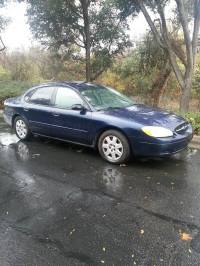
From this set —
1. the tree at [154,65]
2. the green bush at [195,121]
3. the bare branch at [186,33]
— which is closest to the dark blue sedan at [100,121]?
the green bush at [195,121]

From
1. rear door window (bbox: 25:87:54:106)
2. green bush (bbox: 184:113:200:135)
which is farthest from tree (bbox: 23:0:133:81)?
green bush (bbox: 184:113:200:135)

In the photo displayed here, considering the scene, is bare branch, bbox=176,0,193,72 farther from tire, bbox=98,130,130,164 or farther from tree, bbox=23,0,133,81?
tire, bbox=98,130,130,164

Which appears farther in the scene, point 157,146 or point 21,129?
point 21,129

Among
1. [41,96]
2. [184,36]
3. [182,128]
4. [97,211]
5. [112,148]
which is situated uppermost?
[184,36]

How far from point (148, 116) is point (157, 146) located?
720 millimetres

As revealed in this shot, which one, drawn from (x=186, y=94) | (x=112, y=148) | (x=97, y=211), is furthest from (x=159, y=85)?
(x=97, y=211)

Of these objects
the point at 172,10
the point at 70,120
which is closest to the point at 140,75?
the point at 172,10

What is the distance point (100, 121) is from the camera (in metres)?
5.91

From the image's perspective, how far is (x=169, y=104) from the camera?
14.6 m

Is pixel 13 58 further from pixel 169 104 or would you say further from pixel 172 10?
pixel 172 10

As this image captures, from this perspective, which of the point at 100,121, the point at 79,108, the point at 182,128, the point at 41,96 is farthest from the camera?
the point at 41,96

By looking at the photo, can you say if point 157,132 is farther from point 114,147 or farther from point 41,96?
point 41,96

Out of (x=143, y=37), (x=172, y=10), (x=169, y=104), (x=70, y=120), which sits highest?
(x=172, y=10)

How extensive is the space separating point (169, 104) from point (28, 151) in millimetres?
9304
